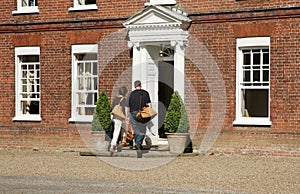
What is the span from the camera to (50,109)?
24.4 metres

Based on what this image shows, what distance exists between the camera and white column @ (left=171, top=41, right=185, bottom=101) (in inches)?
875

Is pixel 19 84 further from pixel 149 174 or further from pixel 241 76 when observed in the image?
pixel 149 174

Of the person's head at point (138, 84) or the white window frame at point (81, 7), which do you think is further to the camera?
the white window frame at point (81, 7)

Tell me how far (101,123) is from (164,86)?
265 cm

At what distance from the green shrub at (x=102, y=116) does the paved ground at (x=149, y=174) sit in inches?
39.9

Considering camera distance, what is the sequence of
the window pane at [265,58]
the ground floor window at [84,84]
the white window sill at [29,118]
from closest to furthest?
the window pane at [265,58] < the ground floor window at [84,84] < the white window sill at [29,118]

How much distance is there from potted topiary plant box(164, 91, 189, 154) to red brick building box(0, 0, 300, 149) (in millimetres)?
904

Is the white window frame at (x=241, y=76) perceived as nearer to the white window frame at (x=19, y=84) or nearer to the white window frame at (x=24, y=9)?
the white window frame at (x=19, y=84)

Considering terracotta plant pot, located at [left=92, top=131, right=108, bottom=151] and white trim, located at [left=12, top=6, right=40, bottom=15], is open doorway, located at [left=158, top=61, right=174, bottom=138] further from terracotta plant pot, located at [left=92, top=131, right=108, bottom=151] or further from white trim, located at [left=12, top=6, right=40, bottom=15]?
white trim, located at [left=12, top=6, right=40, bottom=15]

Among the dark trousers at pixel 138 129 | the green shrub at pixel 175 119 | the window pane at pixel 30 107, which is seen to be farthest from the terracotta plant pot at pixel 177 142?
the window pane at pixel 30 107

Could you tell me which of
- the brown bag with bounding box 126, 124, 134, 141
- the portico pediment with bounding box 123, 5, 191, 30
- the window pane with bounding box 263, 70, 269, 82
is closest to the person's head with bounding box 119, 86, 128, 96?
the brown bag with bounding box 126, 124, 134, 141

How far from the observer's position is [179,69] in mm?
22344

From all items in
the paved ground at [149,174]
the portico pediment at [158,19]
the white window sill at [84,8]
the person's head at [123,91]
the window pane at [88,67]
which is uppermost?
the white window sill at [84,8]

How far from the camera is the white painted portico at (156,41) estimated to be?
22.1 meters
